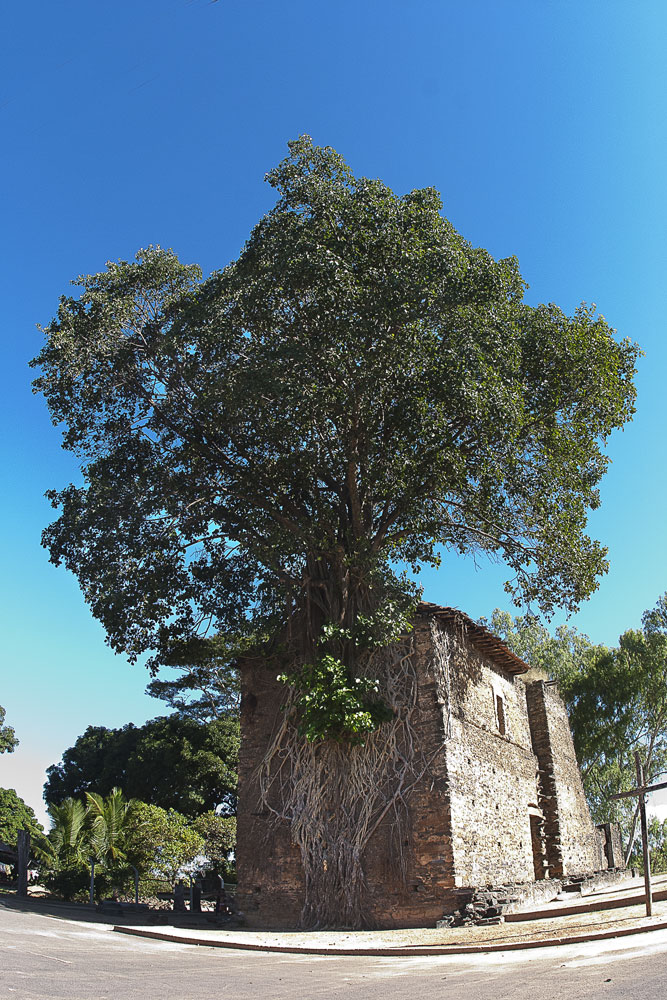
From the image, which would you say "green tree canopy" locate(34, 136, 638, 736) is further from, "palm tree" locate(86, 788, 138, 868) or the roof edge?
"palm tree" locate(86, 788, 138, 868)

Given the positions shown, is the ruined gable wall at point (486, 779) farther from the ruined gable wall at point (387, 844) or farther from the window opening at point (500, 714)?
the ruined gable wall at point (387, 844)

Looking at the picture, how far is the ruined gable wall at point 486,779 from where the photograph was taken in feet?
44.1

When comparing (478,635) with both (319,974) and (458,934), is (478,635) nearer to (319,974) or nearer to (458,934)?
(458,934)

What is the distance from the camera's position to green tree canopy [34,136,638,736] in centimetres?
1382

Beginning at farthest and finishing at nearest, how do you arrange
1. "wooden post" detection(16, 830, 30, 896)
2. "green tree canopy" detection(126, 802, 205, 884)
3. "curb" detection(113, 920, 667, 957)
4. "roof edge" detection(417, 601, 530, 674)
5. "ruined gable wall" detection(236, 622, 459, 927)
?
1. "wooden post" detection(16, 830, 30, 896)
2. "green tree canopy" detection(126, 802, 205, 884)
3. "roof edge" detection(417, 601, 530, 674)
4. "ruined gable wall" detection(236, 622, 459, 927)
5. "curb" detection(113, 920, 667, 957)

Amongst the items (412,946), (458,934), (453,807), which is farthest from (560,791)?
(412,946)

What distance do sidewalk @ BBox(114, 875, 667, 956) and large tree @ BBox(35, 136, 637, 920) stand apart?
2.23 metres

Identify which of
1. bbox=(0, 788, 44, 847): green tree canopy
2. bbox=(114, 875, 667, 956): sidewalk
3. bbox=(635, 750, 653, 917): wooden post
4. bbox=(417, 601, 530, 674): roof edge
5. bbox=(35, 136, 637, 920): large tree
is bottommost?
bbox=(0, 788, 44, 847): green tree canopy

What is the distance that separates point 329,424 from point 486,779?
326 inches

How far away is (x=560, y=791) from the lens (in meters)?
18.8

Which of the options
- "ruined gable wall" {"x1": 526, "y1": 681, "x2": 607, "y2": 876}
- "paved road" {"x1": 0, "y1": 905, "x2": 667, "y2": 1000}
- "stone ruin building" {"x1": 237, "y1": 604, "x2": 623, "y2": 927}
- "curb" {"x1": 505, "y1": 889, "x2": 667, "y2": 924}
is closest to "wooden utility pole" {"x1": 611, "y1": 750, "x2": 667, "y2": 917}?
"curb" {"x1": 505, "y1": 889, "x2": 667, "y2": 924}

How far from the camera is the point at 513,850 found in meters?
15.4

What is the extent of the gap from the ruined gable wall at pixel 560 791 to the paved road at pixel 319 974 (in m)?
10.5

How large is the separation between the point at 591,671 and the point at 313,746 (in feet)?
61.4
